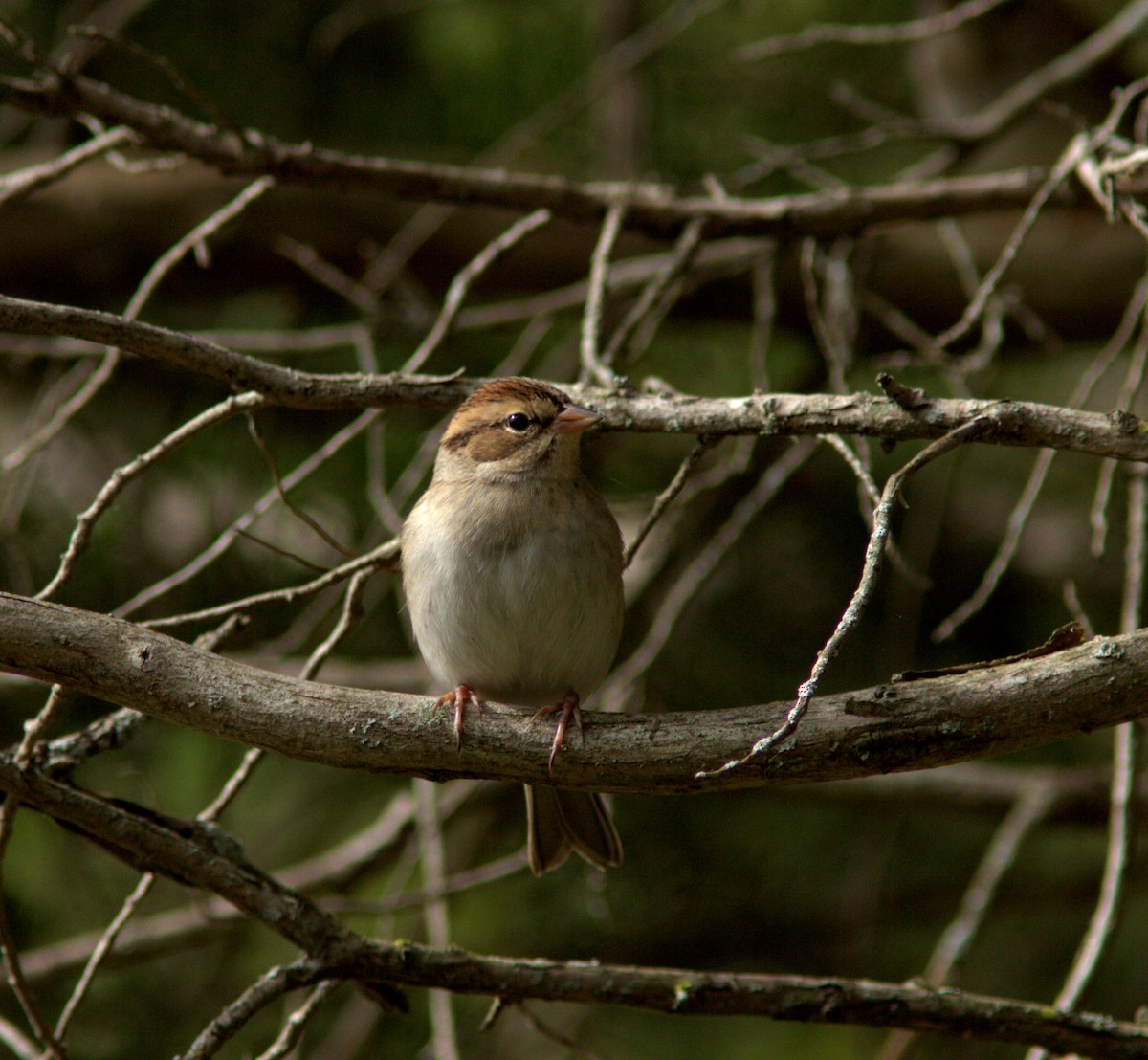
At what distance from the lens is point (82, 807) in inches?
95.3

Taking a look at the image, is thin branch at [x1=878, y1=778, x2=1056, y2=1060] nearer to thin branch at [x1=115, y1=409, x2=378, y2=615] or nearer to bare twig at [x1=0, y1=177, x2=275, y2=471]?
thin branch at [x1=115, y1=409, x2=378, y2=615]

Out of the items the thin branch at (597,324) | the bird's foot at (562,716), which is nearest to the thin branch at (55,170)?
the thin branch at (597,324)

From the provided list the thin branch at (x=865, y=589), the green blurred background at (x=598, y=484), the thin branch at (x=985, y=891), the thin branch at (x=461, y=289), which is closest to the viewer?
the thin branch at (x=865, y=589)

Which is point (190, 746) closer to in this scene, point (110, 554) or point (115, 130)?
point (110, 554)

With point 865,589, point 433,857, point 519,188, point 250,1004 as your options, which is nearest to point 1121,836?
point 865,589

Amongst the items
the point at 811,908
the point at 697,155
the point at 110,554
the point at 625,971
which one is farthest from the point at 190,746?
the point at 697,155

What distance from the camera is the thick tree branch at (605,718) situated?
223cm

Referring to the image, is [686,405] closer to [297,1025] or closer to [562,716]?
[562,716]

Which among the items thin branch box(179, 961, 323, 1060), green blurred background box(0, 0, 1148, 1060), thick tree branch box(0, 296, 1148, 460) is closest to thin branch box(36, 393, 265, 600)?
thick tree branch box(0, 296, 1148, 460)

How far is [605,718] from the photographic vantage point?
99.0 inches

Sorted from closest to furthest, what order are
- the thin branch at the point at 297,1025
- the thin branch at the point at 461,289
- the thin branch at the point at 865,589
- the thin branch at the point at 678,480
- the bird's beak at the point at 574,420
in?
the thin branch at the point at 865,589
the thin branch at the point at 297,1025
the thin branch at the point at 678,480
the bird's beak at the point at 574,420
the thin branch at the point at 461,289

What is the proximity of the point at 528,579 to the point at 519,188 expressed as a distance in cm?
102

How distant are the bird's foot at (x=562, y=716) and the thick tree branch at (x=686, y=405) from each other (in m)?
0.55

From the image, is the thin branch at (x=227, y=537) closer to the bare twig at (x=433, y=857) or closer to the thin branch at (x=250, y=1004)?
the thin branch at (x=250, y=1004)
